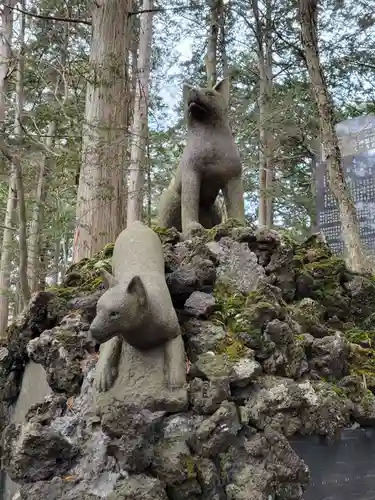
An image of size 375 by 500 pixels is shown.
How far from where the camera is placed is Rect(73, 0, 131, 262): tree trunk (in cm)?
626

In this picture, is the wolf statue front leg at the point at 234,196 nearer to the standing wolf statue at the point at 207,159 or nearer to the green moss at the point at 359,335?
the standing wolf statue at the point at 207,159

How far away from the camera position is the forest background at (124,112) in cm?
663

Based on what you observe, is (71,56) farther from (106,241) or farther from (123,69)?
(106,241)

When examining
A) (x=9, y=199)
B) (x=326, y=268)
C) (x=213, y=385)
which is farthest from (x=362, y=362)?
(x=9, y=199)

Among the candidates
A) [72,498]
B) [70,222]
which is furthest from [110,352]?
[70,222]

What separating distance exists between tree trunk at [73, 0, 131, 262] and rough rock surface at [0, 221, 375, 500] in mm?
2063

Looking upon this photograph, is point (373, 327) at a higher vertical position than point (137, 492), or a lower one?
higher

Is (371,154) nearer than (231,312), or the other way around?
(231,312)

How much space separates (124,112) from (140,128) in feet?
6.95

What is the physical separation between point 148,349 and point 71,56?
7604mm

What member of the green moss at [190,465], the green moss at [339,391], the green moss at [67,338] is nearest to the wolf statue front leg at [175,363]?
the green moss at [190,465]

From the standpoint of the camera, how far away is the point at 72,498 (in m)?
2.42

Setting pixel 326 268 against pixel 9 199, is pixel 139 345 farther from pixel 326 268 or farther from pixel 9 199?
pixel 9 199

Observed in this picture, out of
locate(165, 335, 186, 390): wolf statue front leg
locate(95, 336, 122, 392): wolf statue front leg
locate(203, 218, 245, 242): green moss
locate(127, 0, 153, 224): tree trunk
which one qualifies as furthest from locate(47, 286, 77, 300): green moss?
locate(127, 0, 153, 224): tree trunk
